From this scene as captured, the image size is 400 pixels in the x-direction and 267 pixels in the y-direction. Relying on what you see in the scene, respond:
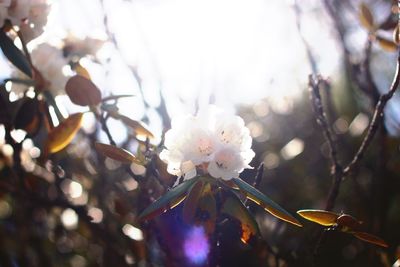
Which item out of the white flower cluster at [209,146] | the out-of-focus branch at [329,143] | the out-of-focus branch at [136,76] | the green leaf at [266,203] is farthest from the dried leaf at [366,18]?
the green leaf at [266,203]

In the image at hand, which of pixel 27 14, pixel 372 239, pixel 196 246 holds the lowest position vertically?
pixel 196 246

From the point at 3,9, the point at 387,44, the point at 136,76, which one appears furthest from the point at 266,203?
the point at 387,44

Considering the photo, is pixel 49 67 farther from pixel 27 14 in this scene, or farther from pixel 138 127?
pixel 138 127

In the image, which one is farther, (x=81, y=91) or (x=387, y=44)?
(x=387, y=44)

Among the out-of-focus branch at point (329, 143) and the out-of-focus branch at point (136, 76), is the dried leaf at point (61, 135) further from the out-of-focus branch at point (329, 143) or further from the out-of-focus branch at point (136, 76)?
the out-of-focus branch at point (329, 143)

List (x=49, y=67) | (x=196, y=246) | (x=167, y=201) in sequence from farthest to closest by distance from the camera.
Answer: (x=49, y=67) → (x=196, y=246) → (x=167, y=201)

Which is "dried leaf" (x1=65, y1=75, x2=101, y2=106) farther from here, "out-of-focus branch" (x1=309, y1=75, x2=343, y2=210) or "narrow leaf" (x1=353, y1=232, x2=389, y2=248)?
"narrow leaf" (x1=353, y1=232, x2=389, y2=248)
